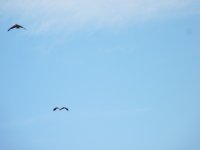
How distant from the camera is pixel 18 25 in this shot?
124312mm

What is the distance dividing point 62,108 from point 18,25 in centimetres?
2992

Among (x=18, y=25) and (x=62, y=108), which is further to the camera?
(x=62, y=108)

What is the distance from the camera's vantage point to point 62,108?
479 feet
